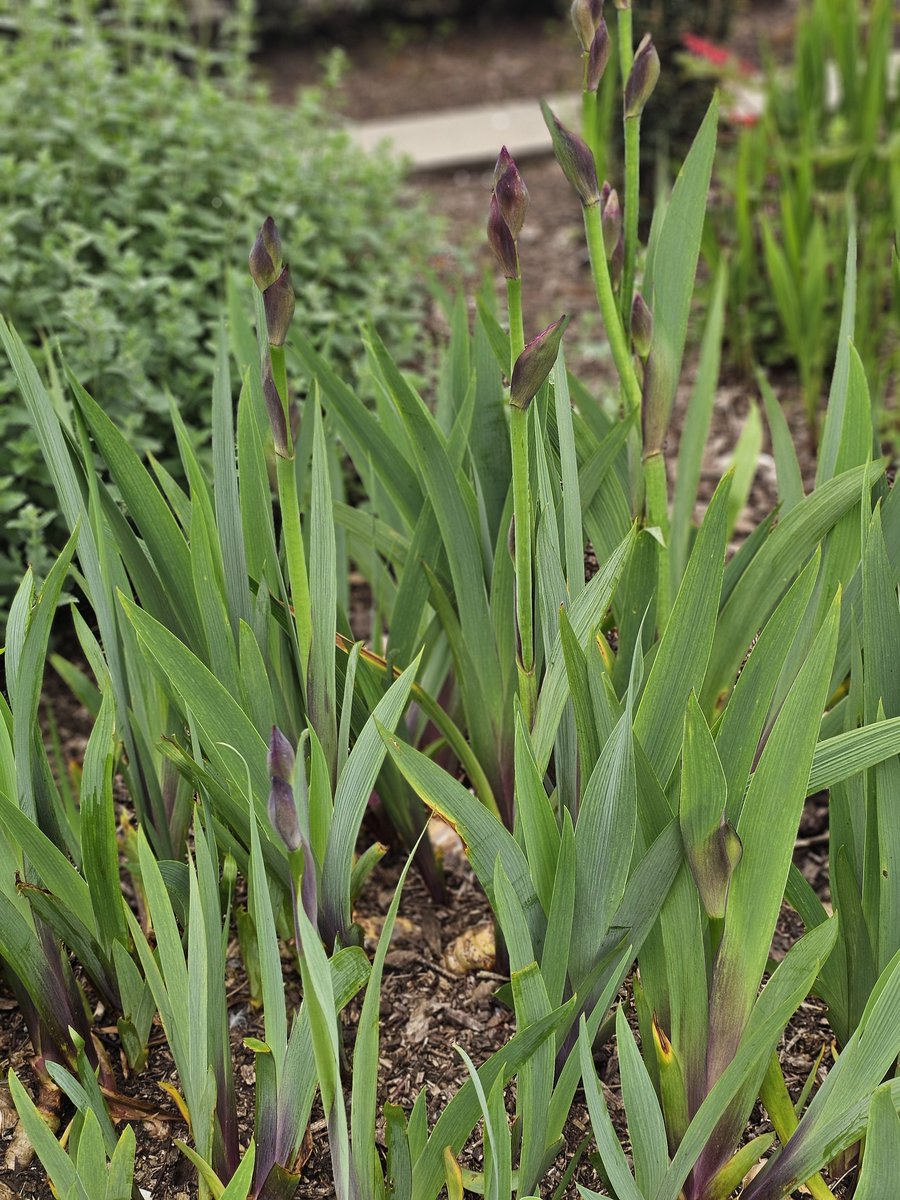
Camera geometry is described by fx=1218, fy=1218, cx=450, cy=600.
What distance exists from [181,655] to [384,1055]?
513mm

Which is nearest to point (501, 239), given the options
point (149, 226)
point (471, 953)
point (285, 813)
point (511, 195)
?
point (511, 195)

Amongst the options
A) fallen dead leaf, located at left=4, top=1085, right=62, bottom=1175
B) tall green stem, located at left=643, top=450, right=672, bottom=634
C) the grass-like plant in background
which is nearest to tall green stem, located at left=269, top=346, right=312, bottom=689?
tall green stem, located at left=643, top=450, right=672, bottom=634

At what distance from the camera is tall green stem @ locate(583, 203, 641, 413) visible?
1.17m

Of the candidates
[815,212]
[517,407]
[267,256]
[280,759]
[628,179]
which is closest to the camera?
[280,759]

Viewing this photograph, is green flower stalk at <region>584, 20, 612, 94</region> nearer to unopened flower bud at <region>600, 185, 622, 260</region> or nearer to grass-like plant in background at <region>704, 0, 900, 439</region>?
unopened flower bud at <region>600, 185, 622, 260</region>

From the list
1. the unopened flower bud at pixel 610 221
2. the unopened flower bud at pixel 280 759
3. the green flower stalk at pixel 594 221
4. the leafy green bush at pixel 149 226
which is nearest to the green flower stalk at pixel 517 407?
the green flower stalk at pixel 594 221

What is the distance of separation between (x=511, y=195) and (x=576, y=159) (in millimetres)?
194

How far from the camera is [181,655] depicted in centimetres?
108

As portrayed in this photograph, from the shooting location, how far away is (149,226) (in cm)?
257

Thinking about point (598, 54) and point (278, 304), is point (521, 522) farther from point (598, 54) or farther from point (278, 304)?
point (598, 54)

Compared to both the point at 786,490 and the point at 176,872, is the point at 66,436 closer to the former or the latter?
the point at 176,872

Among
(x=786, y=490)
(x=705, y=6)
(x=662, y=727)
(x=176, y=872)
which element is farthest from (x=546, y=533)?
(x=705, y=6)

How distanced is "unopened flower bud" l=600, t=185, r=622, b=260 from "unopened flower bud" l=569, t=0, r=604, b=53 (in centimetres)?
15

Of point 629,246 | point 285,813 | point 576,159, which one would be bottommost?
point 285,813
